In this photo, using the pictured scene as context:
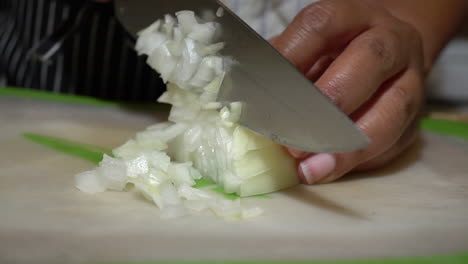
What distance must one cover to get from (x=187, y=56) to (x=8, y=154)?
0.44 meters

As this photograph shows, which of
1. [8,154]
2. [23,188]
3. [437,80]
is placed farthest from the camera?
[437,80]

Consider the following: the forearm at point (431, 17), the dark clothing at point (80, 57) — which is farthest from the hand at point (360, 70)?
the dark clothing at point (80, 57)

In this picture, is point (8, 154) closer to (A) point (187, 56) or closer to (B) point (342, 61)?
(A) point (187, 56)

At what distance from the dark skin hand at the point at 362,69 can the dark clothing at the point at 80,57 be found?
0.83 metres

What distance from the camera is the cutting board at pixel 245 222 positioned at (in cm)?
67

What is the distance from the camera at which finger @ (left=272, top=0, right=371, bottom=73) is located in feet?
3.10

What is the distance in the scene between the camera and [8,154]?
3.35ft

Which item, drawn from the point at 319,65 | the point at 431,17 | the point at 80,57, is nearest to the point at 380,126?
the point at 319,65

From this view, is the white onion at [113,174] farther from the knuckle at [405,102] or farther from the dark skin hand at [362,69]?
the knuckle at [405,102]

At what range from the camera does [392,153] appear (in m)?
1.02

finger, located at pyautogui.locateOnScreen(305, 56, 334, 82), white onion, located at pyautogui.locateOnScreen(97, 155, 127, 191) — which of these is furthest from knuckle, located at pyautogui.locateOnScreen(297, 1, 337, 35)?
white onion, located at pyautogui.locateOnScreen(97, 155, 127, 191)

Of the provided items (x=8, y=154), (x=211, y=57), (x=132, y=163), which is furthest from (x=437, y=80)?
(x=8, y=154)

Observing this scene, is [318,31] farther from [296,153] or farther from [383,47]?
[296,153]

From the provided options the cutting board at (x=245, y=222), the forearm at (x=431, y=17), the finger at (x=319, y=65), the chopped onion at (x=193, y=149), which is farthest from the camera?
the forearm at (x=431, y=17)
